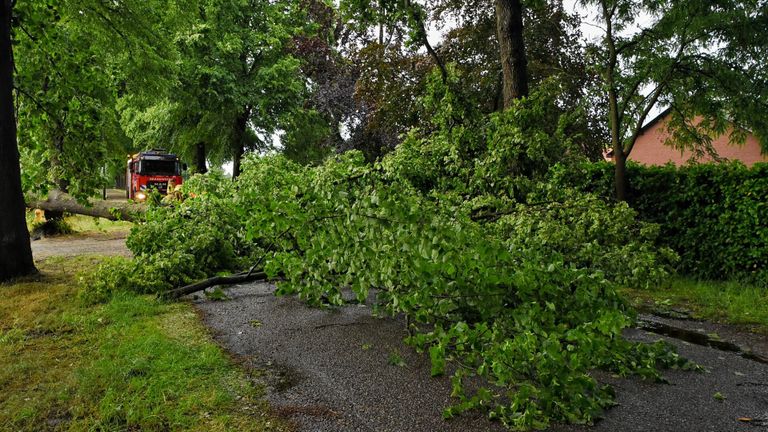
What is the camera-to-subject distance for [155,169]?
2800 cm

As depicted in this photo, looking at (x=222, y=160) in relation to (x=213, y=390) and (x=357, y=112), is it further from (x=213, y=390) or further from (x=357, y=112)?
(x=213, y=390)

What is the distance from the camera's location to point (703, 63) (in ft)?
31.3

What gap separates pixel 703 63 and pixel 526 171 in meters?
5.50

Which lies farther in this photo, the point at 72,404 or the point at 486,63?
the point at 486,63

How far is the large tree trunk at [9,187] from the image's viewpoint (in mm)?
7398

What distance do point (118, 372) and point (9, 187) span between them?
500 centimetres

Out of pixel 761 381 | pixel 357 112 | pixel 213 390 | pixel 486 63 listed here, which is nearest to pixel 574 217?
pixel 761 381

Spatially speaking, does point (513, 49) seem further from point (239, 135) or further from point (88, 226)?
point (239, 135)

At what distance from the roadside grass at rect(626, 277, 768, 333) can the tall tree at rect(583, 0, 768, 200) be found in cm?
215

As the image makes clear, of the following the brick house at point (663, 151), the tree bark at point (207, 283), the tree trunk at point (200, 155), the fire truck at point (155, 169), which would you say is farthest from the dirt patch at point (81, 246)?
the brick house at point (663, 151)

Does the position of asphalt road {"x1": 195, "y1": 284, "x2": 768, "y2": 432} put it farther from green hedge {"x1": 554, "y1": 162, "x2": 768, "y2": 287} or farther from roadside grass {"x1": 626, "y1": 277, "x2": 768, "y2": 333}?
green hedge {"x1": 554, "y1": 162, "x2": 768, "y2": 287}

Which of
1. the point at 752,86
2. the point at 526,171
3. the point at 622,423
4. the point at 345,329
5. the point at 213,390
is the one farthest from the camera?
the point at 752,86

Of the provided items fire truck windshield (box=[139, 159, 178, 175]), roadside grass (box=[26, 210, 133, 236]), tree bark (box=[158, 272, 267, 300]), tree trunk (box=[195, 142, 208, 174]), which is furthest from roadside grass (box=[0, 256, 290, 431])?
fire truck windshield (box=[139, 159, 178, 175])

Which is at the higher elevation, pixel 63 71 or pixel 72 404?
pixel 63 71
